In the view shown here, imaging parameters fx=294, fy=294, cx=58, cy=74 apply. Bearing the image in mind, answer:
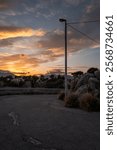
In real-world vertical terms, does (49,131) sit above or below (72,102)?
below

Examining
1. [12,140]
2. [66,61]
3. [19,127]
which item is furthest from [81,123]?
[66,61]

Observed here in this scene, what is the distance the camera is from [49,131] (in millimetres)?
11586

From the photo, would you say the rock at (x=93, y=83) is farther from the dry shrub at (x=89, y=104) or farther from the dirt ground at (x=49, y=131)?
the dirt ground at (x=49, y=131)

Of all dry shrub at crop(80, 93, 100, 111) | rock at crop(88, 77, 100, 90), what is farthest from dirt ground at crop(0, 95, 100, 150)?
rock at crop(88, 77, 100, 90)

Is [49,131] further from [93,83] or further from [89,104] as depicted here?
[93,83]

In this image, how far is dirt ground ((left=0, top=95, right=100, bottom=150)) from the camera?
31.6ft

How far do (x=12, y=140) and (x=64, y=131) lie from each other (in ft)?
7.33

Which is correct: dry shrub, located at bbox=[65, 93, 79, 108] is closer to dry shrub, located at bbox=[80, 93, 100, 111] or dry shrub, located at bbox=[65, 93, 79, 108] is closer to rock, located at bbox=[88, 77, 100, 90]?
dry shrub, located at bbox=[80, 93, 100, 111]

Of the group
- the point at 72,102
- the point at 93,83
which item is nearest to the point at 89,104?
the point at 72,102

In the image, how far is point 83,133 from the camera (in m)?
11.2

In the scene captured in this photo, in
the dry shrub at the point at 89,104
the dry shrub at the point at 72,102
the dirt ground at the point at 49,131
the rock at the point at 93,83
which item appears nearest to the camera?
the dirt ground at the point at 49,131

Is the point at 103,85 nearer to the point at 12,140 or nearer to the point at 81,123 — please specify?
the point at 12,140

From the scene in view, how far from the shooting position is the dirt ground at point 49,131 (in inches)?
379

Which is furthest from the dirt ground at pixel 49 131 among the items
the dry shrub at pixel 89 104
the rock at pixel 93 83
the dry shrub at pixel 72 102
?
the rock at pixel 93 83
